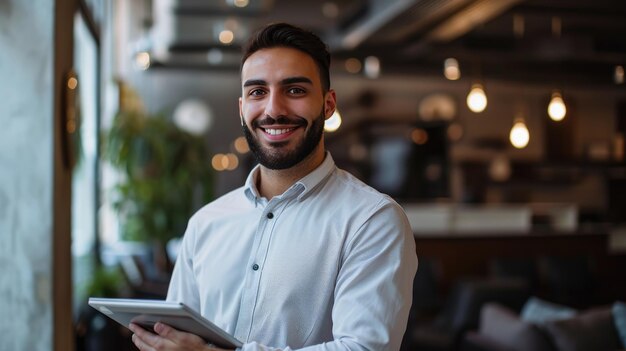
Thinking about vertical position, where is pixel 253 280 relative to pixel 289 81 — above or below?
below

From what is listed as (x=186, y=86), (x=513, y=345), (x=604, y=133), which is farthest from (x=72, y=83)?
(x=604, y=133)

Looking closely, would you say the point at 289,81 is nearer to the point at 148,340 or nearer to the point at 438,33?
the point at 148,340

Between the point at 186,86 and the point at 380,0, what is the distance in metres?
5.91

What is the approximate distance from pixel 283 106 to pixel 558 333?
2973mm

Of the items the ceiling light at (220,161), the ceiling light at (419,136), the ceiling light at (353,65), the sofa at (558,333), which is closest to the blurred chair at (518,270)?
the ceiling light at (353,65)

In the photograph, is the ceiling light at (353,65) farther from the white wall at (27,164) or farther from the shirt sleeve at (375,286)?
the shirt sleeve at (375,286)

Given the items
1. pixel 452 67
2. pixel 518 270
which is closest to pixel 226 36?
pixel 452 67

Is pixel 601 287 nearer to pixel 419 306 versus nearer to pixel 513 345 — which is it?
pixel 419 306

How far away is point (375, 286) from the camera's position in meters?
1.66

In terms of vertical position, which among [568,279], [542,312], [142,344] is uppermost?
[142,344]

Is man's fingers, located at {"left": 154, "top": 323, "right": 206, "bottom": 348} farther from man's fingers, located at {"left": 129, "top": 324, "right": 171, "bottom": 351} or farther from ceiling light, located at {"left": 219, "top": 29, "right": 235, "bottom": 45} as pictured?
ceiling light, located at {"left": 219, "top": 29, "right": 235, "bottom": 45}

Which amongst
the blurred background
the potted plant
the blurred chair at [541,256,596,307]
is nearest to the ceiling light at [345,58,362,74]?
the blurred background

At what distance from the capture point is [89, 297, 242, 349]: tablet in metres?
1.55

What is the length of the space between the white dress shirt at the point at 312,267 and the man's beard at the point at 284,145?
0.07 m
